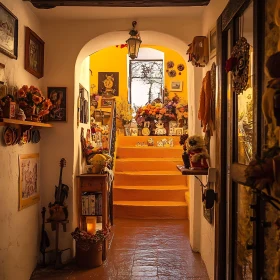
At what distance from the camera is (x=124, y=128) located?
30.6ft

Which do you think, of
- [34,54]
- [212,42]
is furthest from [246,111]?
→ [34,54]

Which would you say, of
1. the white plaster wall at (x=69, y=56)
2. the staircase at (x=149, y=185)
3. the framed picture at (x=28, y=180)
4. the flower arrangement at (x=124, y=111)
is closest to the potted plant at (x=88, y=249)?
the white plaster wall at (x=69, y=56)

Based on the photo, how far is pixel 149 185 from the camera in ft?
21.6

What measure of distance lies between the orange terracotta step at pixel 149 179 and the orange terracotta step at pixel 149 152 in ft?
3.29

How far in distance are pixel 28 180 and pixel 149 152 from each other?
4407mm

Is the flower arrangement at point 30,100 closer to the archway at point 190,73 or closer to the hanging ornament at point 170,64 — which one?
the archway at point 190,73

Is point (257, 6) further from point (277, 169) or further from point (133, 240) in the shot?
point (133, 240)

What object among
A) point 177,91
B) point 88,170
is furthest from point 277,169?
point 177,91

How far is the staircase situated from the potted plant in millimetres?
2061

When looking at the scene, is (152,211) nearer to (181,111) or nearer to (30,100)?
(30,100)

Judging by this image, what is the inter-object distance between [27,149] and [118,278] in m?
1.57

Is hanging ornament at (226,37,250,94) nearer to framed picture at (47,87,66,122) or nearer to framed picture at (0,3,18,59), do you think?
framed picture at (0,3,18,59)

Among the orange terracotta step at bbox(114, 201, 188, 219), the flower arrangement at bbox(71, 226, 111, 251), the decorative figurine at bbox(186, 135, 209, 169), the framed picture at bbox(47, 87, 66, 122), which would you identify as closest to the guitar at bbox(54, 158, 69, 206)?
the flower arrangement at bbox(71, 226, 111, 251)

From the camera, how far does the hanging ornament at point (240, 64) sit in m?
1.99
